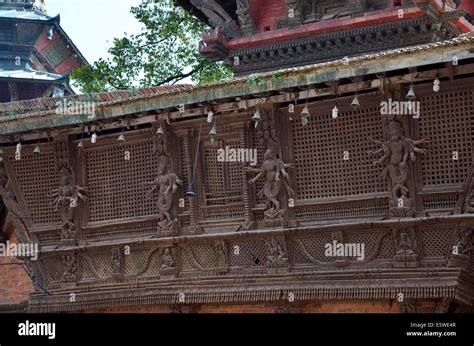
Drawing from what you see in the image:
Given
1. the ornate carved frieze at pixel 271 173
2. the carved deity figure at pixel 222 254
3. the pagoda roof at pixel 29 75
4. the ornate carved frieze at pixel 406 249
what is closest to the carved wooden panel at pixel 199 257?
the carved deity figure at pixel 222 254

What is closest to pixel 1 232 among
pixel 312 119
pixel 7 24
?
pixel 312 119

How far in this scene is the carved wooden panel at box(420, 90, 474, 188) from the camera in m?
15.2

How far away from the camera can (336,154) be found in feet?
53.1

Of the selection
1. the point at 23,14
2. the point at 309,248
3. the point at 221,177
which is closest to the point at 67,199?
the point at 221,177

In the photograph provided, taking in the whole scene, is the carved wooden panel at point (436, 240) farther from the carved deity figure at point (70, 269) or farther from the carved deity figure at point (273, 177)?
the carved deity figure at point (70, 269)

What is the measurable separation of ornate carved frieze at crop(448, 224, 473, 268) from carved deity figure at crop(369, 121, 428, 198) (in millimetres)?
946

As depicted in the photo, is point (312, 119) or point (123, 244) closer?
point (312, 119)

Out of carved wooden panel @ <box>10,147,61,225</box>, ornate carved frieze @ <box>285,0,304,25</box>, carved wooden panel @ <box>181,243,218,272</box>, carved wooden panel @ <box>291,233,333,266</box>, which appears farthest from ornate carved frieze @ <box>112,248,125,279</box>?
ornate carved frieze @ <box>285,0,304,25</box>

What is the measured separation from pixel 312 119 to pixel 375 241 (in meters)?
2.00

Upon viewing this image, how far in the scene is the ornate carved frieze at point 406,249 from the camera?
15.5m

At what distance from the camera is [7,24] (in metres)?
37.8

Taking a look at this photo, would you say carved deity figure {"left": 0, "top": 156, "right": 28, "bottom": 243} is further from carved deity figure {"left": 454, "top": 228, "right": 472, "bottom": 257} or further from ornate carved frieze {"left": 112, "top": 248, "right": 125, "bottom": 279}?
carved deity figure {"left": 454, "top": 228, "right": 472, "bottom": 257}

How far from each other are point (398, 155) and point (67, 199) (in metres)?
5.87

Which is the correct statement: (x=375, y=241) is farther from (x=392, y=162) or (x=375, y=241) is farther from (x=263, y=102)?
(x=263, y=102)
